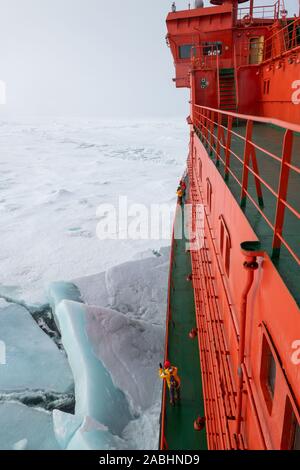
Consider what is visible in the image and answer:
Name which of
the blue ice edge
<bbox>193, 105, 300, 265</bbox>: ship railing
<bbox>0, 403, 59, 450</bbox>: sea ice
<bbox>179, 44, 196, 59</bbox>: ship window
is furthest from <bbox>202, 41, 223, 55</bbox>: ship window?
<bbox>0, 403, 59, 450</bbox>: sea ice

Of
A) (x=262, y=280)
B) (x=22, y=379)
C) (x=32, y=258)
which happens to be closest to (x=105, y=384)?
(x=22, y=379)

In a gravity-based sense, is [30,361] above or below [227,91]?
below

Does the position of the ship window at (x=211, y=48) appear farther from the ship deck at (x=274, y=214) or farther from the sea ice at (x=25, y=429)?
the sea ice at (x=25, y=429)

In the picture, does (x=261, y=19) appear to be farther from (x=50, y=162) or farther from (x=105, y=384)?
(x=50, y=162)

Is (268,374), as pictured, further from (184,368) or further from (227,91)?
(227,91)

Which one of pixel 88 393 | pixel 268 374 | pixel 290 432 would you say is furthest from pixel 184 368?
pixel 290 432
